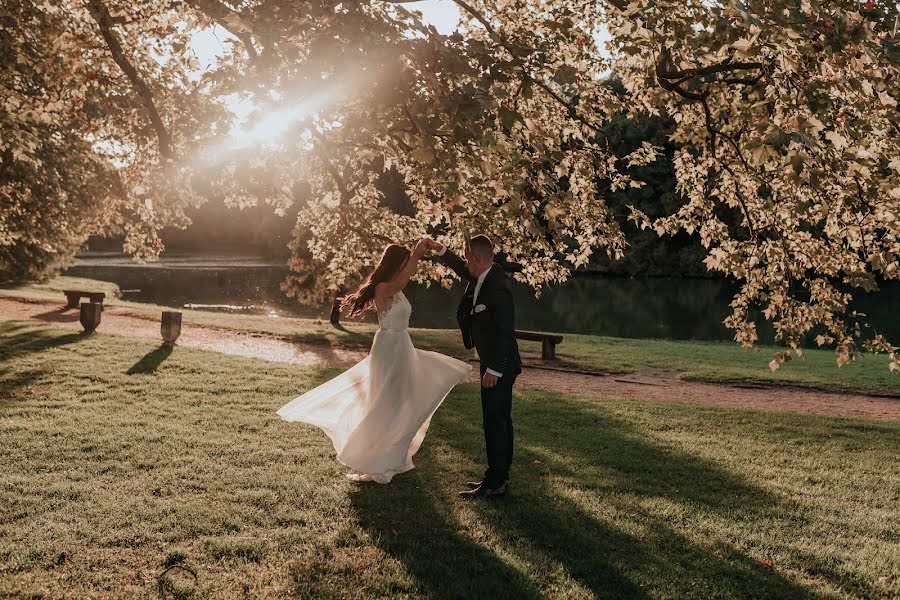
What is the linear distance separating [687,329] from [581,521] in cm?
3332

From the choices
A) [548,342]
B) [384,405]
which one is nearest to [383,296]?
[384,405]

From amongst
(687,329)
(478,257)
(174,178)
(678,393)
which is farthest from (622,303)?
(478,257)

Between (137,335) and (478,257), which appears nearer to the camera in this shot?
(478,257)

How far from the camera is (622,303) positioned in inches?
1984

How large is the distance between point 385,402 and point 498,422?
4.31 feet

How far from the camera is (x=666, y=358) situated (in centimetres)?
2084

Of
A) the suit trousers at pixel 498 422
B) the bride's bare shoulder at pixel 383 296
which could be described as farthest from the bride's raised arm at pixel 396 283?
the suit trousers at pixel 498 422

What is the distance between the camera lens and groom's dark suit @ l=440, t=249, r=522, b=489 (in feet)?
22.2

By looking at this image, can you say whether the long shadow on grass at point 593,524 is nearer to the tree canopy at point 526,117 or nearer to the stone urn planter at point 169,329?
the tree canopy at point 526,117

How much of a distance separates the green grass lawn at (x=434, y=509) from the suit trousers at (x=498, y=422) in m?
0.41

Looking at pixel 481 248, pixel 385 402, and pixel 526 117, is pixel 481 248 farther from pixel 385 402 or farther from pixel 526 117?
pixel 526 117

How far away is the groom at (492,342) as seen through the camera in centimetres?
677

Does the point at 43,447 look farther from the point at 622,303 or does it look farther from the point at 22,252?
the point at 622,303

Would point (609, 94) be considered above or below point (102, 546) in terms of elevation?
above
